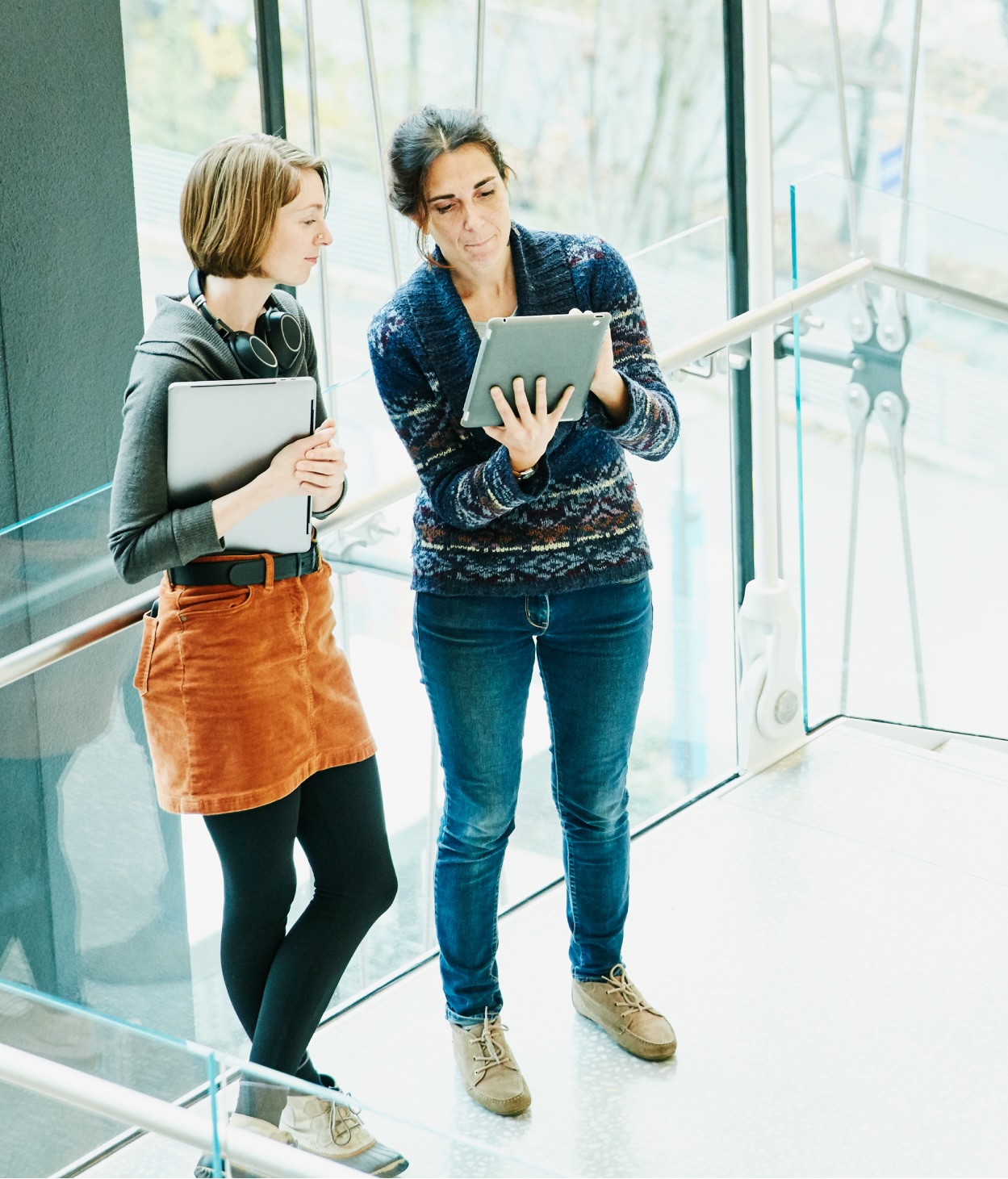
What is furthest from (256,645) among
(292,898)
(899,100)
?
(899,100)

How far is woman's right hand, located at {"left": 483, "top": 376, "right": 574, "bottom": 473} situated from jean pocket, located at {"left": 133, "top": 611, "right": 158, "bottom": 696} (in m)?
0.45

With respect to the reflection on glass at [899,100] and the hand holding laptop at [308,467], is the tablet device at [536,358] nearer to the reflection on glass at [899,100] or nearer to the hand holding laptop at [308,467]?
the hand holding laptop at [308,467]

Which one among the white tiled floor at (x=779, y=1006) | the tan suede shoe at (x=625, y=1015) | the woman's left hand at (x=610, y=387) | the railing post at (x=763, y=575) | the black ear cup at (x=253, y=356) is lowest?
the white tiled floor at (x=779, y=1006)

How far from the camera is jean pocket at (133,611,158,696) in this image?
1.67 metres

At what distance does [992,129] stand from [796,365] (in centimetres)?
492

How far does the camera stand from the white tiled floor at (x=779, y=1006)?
1878 mm

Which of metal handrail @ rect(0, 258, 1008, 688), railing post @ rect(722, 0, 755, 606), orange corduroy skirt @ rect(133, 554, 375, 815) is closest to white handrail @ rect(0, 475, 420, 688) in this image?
metal handrail @ rect(0, 258, 1008, 688)

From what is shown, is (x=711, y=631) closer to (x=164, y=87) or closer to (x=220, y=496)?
(x=220, y=496)

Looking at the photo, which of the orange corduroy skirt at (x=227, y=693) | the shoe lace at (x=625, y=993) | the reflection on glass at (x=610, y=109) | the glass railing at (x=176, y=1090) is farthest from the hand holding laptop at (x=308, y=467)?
the reflection on glass at (x=610, y=109)

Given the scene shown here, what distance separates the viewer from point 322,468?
164 centimetres

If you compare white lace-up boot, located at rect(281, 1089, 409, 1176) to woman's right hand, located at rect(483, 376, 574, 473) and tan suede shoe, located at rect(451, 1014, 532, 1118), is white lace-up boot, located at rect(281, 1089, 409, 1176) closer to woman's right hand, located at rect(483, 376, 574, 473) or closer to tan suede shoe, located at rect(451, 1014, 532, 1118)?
tan suede shoe, located at rect(451, 1014, 532, 1118)

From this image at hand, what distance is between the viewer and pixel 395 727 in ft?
8.20

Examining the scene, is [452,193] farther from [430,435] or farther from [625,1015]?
[625,1015]

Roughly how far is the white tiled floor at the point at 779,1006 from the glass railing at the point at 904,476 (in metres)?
0.21
